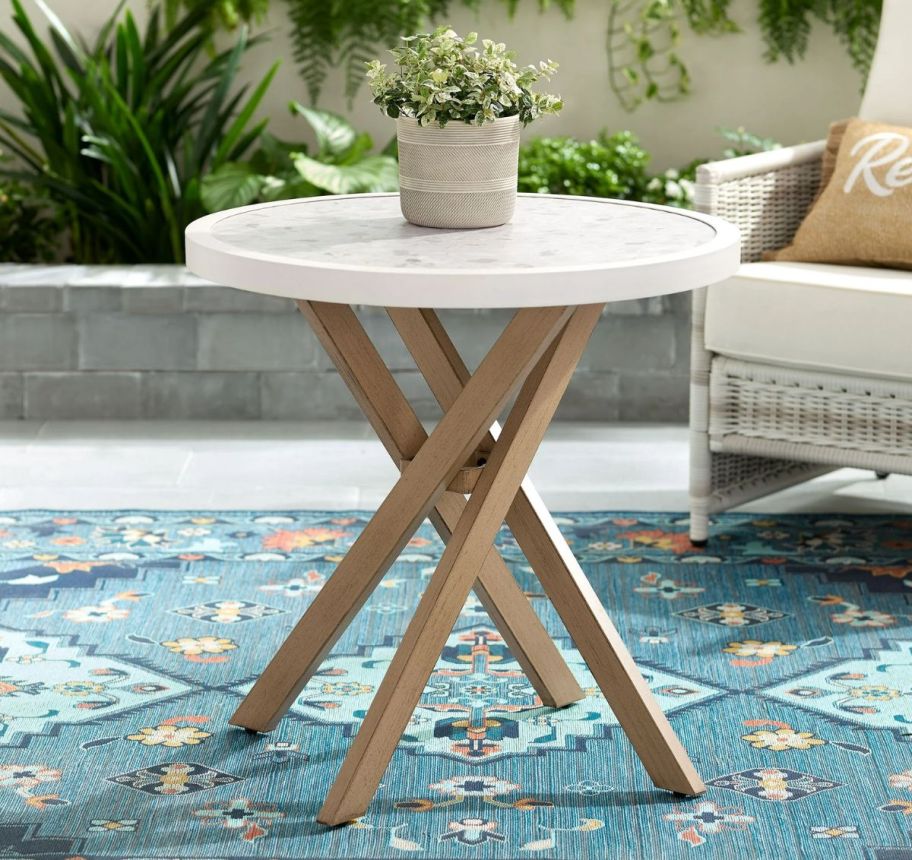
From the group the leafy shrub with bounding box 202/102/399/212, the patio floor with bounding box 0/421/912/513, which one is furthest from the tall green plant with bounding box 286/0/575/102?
the patio floor with bounding box 0/421/912/513

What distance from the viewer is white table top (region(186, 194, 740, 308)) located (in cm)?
146

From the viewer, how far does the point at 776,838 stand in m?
1.61

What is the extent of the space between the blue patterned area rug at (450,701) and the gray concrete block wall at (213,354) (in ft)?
2.34

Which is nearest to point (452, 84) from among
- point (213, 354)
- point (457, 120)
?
point (457, 120)

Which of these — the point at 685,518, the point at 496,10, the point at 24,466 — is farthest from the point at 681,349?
the point at 24,466

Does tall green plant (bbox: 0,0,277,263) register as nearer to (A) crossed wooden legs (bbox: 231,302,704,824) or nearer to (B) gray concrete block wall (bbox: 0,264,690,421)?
(B) gray concrete block wall (bbox: 0,264,690,421)

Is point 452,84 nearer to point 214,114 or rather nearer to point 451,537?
point 451,537

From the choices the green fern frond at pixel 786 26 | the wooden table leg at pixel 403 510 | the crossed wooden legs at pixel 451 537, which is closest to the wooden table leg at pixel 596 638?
the crossed wooden legs at pixel 451 537

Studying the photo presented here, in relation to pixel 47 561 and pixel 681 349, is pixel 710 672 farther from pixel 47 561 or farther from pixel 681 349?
pixel 681 349

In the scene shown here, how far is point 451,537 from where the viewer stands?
167cm

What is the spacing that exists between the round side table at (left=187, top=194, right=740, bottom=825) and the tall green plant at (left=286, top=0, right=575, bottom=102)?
2190 mm

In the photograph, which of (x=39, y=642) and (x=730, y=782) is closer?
(x=730, y=782)

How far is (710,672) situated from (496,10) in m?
2.41

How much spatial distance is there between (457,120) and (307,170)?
183 cm
